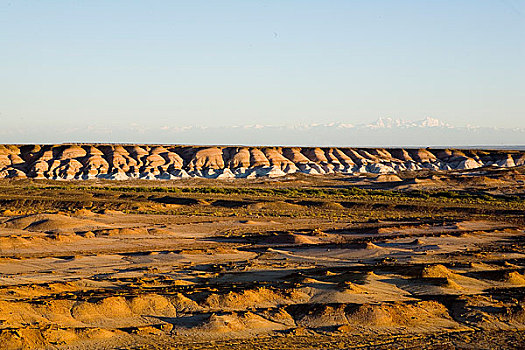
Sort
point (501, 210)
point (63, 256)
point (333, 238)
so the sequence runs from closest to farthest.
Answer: point (63, 256)
point (333, 238)
point (501, 210)

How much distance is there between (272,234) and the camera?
40.9m

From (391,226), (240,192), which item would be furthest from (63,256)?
(240,192)

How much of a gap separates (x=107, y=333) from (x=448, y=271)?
14429 millimetres

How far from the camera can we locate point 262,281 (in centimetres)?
2478

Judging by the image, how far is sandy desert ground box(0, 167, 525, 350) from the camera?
17500mm

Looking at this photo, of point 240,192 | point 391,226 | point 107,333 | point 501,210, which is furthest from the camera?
point 240,192

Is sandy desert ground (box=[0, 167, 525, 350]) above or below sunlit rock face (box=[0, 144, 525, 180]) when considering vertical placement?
below

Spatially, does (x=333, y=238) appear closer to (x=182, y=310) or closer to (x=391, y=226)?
(x=391, y=226)

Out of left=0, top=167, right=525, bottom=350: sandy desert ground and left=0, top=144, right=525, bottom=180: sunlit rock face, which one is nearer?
left=0, top=167, right=525, bottom=350: sandy desert ground

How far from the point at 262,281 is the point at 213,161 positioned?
10251 cm

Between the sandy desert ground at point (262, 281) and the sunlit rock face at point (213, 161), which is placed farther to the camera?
the sunlit rock face at point (213, 161)

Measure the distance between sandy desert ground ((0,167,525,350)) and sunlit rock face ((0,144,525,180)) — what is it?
6520 centimetres

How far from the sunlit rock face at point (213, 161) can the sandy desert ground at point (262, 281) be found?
65.2 meters

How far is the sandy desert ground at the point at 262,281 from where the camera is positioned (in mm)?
→ 17500
